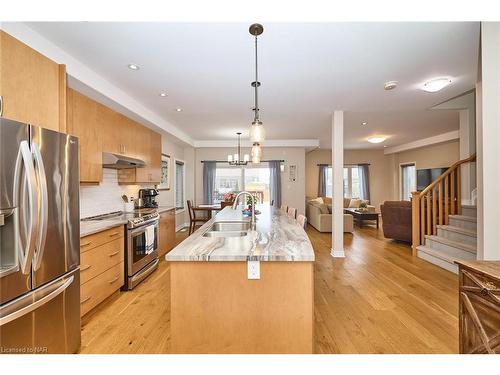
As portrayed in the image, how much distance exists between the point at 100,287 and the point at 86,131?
5.37 feet

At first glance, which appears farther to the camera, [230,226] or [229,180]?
[229,180]

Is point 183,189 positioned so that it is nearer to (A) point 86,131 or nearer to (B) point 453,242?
(A) point 86,131

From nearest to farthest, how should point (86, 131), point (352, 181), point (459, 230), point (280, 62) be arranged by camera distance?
1. point (280, 62)
2. point (86, 131)
3. point (459, 230)
4. point (352, 181)

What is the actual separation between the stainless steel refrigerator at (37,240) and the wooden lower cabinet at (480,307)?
2.40 m

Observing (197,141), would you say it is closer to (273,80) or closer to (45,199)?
(273,80)

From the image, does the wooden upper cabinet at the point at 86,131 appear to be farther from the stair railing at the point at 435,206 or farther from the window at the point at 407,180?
the window at the point at 407,180

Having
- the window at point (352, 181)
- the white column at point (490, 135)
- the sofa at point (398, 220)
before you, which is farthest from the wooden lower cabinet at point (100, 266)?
the window at point (352, 181)

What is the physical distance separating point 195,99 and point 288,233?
255 centimetres

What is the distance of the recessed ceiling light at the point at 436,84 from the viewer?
2.78 meters

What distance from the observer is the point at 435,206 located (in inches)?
162

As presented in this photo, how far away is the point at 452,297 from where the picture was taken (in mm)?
2479

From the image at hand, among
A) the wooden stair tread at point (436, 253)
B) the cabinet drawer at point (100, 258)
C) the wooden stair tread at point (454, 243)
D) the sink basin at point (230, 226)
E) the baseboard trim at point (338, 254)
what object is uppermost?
the sink basin at point (230, 226)

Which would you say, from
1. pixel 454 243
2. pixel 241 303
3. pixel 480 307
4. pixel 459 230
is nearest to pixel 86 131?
pixel 241 303

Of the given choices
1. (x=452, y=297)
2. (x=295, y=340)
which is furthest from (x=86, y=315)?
(x=452, y=297)
